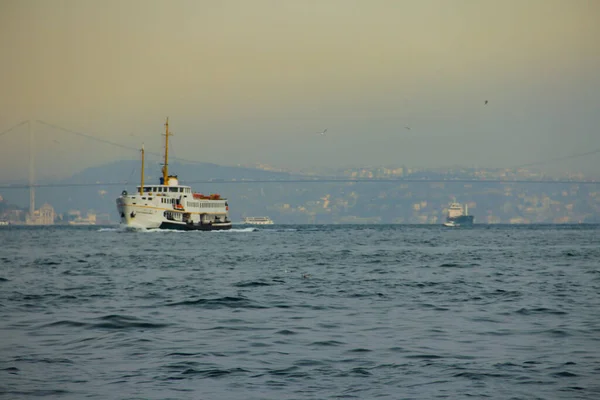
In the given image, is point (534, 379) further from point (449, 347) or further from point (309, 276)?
point (309, 276)

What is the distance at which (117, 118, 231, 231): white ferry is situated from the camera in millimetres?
83494

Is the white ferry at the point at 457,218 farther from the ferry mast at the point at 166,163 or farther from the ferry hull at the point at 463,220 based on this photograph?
the ferry mast at the point at 166,163

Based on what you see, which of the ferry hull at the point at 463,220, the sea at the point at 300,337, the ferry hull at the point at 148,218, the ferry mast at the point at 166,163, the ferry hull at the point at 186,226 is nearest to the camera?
the sea at the point at 300,337

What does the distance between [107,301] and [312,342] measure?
7.97 m

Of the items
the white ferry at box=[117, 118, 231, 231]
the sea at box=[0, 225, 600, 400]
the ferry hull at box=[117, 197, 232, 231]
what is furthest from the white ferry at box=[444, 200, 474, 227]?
the sea at box=[0, 225, 600, 400]

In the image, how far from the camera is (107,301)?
19.9 metres

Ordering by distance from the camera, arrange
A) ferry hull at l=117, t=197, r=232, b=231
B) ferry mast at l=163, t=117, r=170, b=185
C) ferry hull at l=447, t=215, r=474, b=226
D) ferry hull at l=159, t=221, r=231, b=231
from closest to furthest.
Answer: ferry hull at l=117, t=197, r=232, b=231, ferry hull at l=159, t=221, r=231, b=231, ferry mast at l=163, t=117, r=170, b=185, ferry hull at l=447, t=215, r=474, b=226

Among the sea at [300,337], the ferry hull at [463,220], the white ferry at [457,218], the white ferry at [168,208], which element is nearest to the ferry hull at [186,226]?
the white ferry at [168,208]

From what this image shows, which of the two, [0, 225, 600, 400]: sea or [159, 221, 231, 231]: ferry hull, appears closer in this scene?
[0, 225, 600, 400]: sea

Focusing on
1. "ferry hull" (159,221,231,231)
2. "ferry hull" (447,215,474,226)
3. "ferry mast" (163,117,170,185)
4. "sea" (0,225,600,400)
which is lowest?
"sea" (0,225,600,400)

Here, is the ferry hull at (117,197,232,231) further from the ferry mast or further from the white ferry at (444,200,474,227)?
the white ferry at (444,200,474,227)

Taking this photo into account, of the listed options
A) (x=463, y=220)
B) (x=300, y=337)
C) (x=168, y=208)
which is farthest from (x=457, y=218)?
(x=300, y=337)

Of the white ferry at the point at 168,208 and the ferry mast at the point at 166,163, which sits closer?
the white ferry at the point at 168,208

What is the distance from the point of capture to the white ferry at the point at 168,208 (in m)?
83.5
